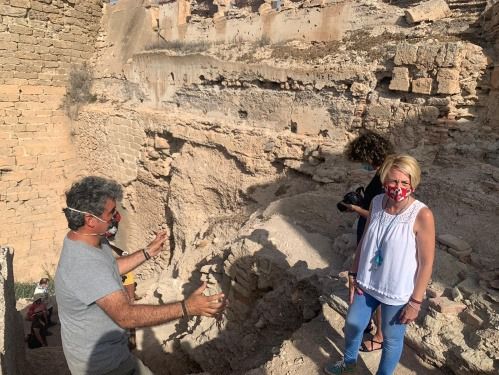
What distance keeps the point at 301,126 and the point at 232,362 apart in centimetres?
379

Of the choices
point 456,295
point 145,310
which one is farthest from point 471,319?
point 145,310

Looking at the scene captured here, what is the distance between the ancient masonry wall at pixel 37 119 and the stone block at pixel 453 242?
28.5 ft

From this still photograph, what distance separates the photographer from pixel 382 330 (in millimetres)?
2600

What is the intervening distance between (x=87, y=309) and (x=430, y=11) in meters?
6.27

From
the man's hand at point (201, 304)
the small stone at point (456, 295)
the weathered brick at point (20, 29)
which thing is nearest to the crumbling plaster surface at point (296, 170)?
the small stone at point (456, 295)

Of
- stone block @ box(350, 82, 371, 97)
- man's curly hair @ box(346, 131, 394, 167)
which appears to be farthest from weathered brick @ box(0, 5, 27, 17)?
man's curly hair @ box(346, 131, 394, 167)

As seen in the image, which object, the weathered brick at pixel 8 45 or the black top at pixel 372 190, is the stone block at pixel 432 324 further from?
the weathered brick at pixel 8 45

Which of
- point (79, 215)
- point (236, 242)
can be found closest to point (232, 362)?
point (236, 242)

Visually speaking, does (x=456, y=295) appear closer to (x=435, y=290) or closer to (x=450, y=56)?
(x=435, y=290)

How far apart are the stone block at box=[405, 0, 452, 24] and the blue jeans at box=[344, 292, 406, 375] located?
16.7 ft

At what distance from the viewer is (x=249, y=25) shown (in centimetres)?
863

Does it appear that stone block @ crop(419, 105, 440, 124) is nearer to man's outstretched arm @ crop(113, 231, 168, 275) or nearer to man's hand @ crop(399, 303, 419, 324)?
man's hand @ crop(399, 303, 419, 324)

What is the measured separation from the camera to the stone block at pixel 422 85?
5.16 metres

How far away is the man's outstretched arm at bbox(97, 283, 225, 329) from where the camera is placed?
2.25 metres
